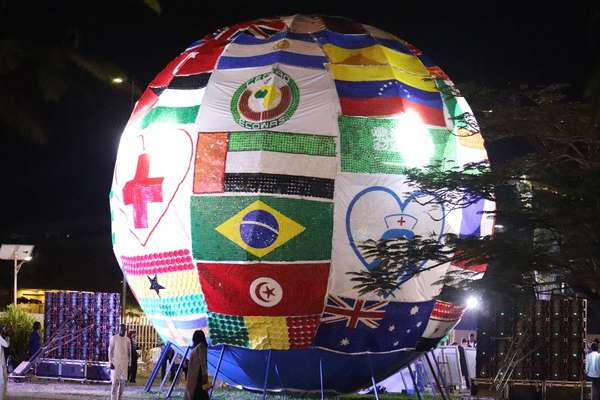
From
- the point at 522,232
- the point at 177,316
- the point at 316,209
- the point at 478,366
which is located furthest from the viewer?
the point at 478,366

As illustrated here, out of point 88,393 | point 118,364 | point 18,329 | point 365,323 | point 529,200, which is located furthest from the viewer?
point 18,329

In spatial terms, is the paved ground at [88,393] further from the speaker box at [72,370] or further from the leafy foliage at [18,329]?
the leafy foliage at [18,329]

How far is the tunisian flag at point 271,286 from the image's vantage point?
15414 millimetres

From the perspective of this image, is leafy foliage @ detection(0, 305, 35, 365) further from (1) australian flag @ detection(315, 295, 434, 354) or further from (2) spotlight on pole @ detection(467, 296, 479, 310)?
(2) spotlight on pole @ detection(467, 296, 479, 310)

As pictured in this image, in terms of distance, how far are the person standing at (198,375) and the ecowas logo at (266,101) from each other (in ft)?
13.5

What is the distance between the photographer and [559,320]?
19.7 meters

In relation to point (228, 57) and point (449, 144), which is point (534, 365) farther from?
point (228, 57)

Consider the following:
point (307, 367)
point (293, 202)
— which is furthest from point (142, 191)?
point (307, 367)

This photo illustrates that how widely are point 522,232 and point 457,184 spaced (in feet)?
3.20

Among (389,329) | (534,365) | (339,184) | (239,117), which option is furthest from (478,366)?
(239,117)

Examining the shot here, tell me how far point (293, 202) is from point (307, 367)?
2.59 m

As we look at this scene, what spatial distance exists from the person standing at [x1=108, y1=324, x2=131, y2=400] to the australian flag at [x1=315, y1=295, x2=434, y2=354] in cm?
397

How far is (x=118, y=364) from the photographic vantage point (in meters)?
17.9

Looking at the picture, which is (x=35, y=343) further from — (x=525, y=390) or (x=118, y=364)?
(x=525, y=390)
